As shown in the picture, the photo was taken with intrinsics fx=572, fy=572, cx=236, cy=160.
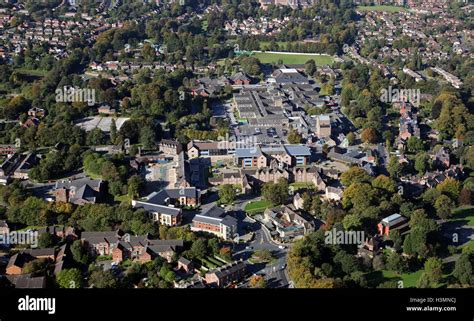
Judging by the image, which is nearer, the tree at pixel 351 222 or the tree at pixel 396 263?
the tree at pixel 396 263

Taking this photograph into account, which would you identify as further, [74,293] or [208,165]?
[208,165]

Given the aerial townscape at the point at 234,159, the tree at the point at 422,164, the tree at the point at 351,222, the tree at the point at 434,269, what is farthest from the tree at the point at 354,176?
the tree at the point at 434,269

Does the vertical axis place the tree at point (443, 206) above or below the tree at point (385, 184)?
below

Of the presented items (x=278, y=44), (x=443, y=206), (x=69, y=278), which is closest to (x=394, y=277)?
(x=443, y=206)

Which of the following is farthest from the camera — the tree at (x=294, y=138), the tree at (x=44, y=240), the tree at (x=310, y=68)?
the tree at (x=310, y=68)

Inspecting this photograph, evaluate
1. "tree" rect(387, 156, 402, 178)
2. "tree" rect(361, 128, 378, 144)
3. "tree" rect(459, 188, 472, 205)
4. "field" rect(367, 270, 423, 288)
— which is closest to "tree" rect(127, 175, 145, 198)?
"field" rect(367, 270, 423, 288)

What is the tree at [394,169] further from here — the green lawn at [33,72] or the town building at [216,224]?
the green lawn at [33,72]

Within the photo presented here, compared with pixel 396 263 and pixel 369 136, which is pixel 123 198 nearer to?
pixel 396 263

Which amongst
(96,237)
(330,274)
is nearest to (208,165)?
(96,237)

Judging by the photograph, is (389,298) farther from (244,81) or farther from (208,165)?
(244,81)
